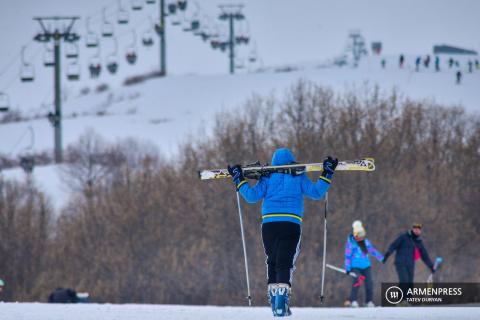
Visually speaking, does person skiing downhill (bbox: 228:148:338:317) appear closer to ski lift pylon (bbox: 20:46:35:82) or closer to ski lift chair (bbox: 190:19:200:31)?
ski lift pylon (bbox: 20:46:35:82)

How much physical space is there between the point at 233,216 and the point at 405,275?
2501 cm

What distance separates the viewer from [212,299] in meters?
42.2

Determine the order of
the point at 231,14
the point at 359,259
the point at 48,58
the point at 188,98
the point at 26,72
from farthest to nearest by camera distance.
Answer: the point at 188,98, the point at 231,14, the point at 48,58, the point at 26,72, the point at 359,259

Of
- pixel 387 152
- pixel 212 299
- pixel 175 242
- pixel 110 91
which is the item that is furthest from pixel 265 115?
pixel 110 91

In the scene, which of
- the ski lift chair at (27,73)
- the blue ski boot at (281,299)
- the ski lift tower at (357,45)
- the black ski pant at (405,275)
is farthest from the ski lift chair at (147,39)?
the ski lift tower at (357,45)

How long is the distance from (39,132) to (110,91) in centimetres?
2330

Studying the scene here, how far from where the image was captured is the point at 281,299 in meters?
13.9

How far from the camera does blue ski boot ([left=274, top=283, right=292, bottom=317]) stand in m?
13.9

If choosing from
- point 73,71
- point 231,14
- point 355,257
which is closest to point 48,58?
point 73,71

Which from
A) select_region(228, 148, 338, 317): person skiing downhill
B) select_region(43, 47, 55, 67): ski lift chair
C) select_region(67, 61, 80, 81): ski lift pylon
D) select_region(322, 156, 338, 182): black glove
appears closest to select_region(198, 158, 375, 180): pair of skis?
select_region(228, 148, 338, 317): person skiing downhill

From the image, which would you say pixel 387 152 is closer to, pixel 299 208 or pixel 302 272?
pixel 302 272

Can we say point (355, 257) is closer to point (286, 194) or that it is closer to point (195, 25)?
point (286, 194)

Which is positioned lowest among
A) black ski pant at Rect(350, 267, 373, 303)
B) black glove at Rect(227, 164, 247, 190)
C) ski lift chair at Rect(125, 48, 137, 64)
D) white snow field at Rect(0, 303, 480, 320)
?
white snow field at Rect(0, 303, 480, 320)

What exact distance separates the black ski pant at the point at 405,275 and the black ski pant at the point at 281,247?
7050 millimetres
